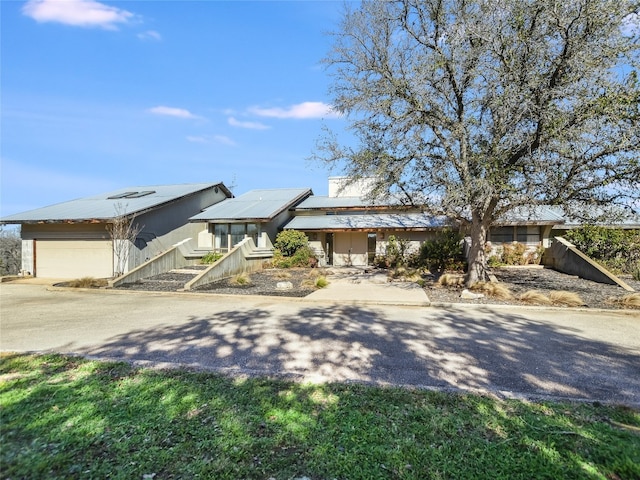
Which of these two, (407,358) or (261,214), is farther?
(261,214)

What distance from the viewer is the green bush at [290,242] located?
19109 millimetres

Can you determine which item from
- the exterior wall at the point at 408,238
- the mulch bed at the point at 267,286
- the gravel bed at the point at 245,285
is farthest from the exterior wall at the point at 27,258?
the exterior wall at the point at 408,238

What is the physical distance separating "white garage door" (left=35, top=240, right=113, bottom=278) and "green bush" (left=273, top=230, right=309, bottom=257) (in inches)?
336

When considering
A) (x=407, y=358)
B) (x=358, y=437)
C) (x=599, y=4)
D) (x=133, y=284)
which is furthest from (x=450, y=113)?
(x=133, y=284)

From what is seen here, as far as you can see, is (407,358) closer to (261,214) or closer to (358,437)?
(358,437)

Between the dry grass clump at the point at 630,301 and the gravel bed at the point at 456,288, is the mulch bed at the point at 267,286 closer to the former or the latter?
the gravel bed at the point at 456,288

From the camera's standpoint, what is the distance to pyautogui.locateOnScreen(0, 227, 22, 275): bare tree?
22.4 metres

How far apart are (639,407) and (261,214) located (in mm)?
17241

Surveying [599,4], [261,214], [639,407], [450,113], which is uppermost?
[599,4]

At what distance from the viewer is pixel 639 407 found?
3795 mm

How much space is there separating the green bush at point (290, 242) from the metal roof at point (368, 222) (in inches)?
35.3

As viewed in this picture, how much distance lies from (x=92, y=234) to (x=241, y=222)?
7501 mm

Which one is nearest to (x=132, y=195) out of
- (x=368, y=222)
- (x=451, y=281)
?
(x=368, y=222)

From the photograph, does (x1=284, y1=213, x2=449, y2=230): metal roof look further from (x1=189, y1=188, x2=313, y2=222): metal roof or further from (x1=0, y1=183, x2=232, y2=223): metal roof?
(x1=0, y1=183, x2=232, y2=223): metal roof
